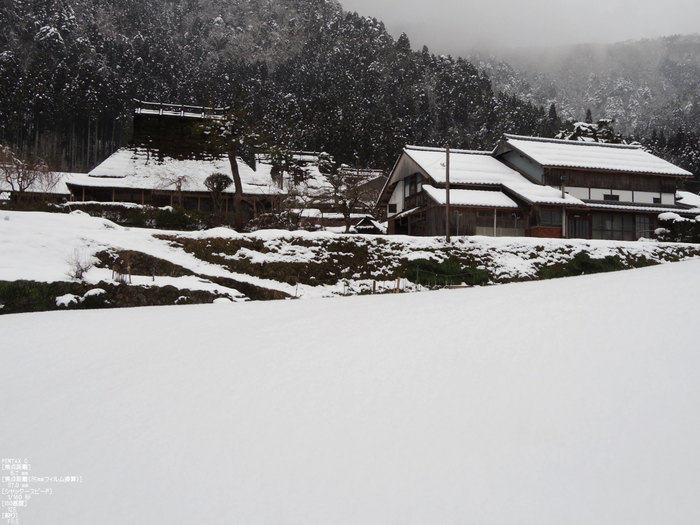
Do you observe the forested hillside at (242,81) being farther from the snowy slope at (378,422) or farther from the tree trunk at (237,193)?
the snowy slope at (378,422)

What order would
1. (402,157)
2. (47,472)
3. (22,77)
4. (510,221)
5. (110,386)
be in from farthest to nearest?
(22,77)
(402,157)
(510,221)
(110,386)
(47,472)

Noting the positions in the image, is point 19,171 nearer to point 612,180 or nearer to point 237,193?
point 237,193

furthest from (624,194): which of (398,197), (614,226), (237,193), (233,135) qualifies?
(233,135)

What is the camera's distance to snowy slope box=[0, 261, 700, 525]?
10.5ft

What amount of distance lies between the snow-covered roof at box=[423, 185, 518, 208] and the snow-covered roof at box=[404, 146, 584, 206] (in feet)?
1.68

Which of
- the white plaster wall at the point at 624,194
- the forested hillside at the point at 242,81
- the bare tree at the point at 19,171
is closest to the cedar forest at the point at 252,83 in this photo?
the forested hillside at the point at 242,81

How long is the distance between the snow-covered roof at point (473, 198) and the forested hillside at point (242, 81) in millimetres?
25298

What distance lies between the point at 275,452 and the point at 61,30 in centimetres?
8514

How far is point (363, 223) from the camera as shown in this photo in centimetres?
3562

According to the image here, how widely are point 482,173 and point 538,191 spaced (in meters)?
3.44

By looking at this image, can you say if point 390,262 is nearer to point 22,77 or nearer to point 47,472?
point 47,472

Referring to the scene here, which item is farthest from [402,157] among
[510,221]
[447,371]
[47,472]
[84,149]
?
[84,149]

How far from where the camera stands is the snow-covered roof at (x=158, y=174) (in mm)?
28234

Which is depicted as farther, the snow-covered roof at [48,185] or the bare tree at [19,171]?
the snow-covered roof at [48,185]
